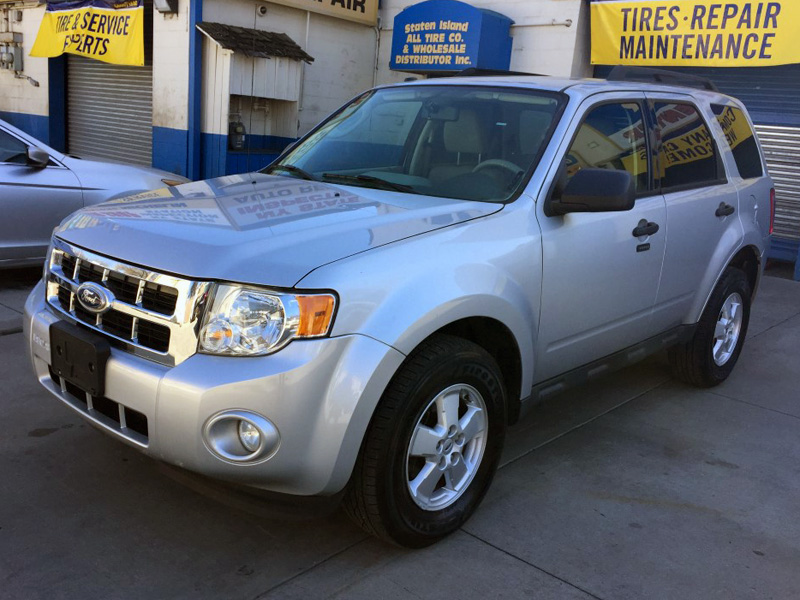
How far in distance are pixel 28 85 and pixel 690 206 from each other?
45.8 ft

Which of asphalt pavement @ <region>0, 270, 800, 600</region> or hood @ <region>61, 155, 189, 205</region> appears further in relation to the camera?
hood @ <region>61, 155, 189, 205</region>

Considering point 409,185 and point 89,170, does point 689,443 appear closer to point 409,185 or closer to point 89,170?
point 409,185

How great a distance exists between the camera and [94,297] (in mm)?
2814

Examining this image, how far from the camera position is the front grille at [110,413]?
105 inches

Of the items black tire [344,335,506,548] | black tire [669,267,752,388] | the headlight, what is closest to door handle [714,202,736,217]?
black tire [669,267,752,388]

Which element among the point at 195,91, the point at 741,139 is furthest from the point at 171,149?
the point at 741,139

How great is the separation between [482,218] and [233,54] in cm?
806

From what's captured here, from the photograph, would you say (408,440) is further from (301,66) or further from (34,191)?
(301,66)

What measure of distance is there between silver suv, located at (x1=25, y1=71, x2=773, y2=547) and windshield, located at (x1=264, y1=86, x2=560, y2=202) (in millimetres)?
13

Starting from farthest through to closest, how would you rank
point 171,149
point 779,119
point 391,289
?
point 171,149, point 779,119, point 391,289

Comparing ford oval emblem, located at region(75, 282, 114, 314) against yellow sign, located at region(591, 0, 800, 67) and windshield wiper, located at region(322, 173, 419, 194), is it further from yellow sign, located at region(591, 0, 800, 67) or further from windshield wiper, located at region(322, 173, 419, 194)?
yellow sign, located at region(591, 0, 800, 67)

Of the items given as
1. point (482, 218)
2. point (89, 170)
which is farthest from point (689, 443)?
point (89, 170)

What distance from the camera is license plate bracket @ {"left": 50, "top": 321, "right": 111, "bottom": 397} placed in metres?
2.68

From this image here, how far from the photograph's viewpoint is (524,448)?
4027 mm
